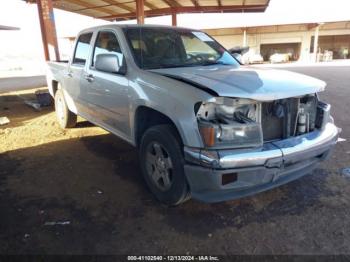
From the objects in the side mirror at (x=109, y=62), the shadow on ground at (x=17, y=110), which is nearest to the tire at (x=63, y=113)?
the shadow on ground at (x=17, y=110)

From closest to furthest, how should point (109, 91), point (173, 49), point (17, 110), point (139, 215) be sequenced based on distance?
1. point (139, 215)
2. point (109, 91)
3. point (173, 49)
4. point (17, 110)

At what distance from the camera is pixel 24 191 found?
11.8 feet

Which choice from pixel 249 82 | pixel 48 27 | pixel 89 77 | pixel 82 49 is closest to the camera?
pixel 249 82

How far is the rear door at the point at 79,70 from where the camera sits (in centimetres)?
465

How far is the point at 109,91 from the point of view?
12.6 feet

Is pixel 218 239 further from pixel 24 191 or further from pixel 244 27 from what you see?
pixel 244 27

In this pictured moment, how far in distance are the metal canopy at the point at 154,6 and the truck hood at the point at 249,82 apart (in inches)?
378

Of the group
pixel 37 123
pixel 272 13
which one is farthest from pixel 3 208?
pixel 272 13

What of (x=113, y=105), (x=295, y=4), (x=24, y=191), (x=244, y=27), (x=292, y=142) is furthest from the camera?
(x=295, y=4)

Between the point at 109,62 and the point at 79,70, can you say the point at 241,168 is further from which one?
the point at 79,70

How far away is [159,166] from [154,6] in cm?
1254

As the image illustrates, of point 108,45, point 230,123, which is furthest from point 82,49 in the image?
point 230,123

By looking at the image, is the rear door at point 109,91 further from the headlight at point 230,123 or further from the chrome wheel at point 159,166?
the headlight at point 230,123

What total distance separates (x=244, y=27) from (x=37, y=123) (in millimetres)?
26032
